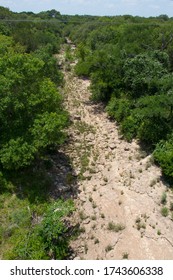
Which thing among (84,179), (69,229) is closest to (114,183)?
(84,179)

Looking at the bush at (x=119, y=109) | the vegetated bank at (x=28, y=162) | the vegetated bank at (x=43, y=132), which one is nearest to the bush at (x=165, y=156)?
the vegetated bank at (x=43, y=132)

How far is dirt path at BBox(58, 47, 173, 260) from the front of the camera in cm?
1493

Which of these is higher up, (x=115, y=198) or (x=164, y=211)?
(x=164, y=211)

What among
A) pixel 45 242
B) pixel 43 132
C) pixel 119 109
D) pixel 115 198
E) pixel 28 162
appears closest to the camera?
pixel 45 242

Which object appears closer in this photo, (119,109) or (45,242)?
(45,242)

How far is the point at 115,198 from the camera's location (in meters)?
18.0

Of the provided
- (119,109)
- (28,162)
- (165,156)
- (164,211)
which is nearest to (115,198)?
(164,211)

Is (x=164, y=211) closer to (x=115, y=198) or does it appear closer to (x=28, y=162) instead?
(x=115, y=198)

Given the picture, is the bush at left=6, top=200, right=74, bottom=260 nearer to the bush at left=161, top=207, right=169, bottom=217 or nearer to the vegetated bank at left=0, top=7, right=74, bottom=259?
the vegetated bank at left=0, top=7, right=74, bottom=259

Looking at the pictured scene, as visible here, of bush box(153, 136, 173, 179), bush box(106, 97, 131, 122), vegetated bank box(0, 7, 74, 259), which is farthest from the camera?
bush box(106, 97, 131, 122)

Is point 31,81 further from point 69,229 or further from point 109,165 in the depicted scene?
point 69,229

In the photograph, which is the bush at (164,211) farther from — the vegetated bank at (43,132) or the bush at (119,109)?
the bush at (119,109)

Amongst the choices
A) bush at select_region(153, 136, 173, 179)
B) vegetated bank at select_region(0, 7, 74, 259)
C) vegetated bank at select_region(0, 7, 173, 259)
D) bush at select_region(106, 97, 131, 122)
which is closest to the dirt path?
bush at select_region(153, 136, 173, 179)

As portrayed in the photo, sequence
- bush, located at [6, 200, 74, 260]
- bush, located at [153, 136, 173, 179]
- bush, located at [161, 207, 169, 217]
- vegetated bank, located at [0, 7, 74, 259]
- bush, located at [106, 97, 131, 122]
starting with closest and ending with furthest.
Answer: bush, located at [6, 200, 74, 260], vegetated bank, located at [0, 7, 74, 259], bush, located at [161, 207, 169, 217], bush, located at [153, 136, 173, 179], bush, located at [106, 97, 131, 122]
